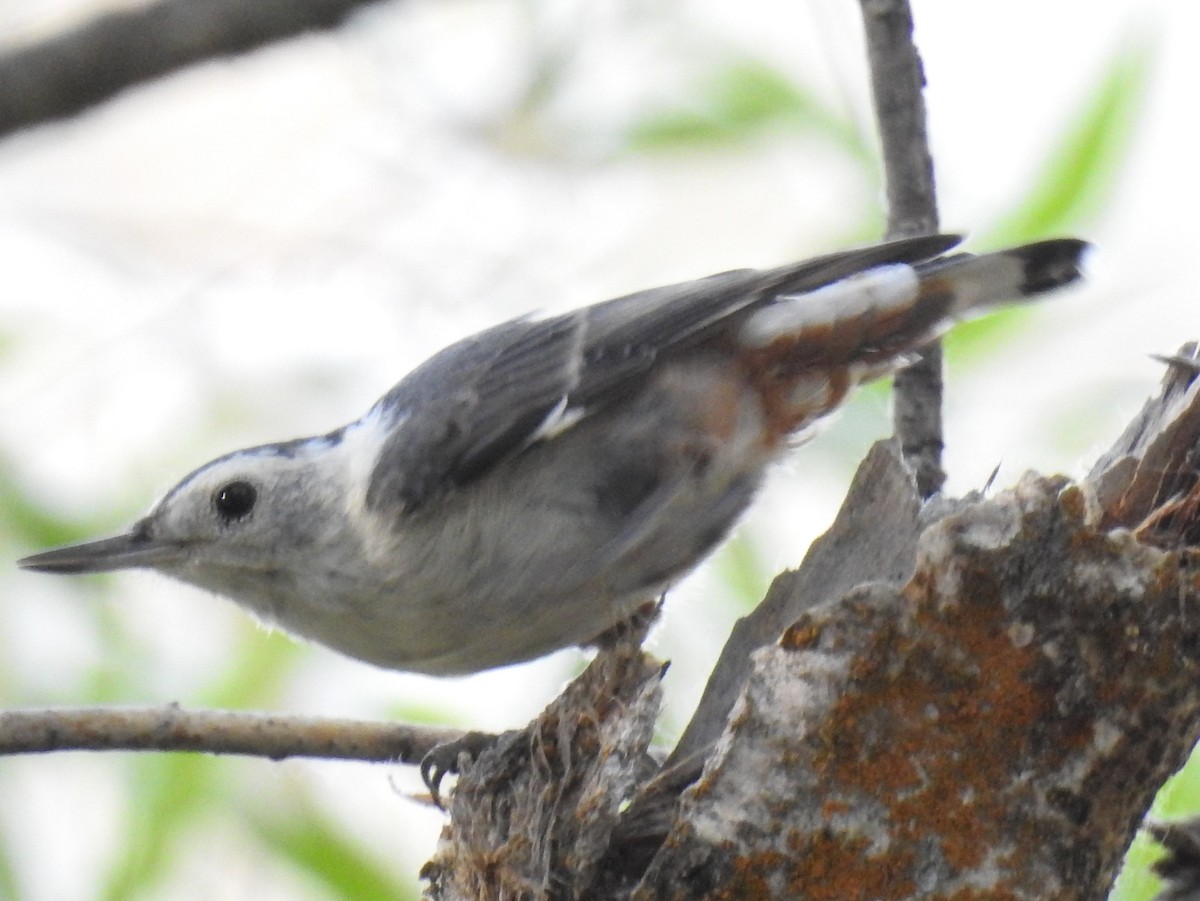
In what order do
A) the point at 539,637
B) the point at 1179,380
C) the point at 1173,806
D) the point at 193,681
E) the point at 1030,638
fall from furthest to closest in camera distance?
the point at 193,681
the point at 539,637
the point at 1173,806
the point at 1179,380
the point at 1030,638

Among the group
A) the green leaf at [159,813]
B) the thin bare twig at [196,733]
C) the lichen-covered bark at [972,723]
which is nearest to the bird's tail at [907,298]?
the thin bare twig at [196,733]

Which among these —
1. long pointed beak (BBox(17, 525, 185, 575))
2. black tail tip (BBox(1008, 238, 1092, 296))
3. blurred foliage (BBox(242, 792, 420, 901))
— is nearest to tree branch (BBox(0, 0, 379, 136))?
long pointed beak (BBox(17, 525, 185, 575))

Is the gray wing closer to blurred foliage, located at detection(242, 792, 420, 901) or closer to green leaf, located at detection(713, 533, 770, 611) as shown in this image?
green leaf, located at detection(713, 533, 770, 611)

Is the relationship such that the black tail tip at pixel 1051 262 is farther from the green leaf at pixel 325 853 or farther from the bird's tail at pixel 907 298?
the green leaf at pixel 325 853

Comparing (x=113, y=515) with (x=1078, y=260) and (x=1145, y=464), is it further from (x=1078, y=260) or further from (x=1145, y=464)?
(x=1145, y=464)

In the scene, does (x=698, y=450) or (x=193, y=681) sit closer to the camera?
(x=698, y=450)

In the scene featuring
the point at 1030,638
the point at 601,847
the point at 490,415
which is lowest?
the point at 601,847

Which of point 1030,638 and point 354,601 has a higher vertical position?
point 354,601

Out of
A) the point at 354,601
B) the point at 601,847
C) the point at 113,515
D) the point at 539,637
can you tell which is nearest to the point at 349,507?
the point at 354,601
